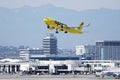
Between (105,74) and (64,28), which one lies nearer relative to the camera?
(64,28)

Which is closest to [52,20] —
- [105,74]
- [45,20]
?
[45,20]

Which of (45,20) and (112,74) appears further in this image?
(112,74)

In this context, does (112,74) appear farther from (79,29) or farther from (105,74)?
(79,29)

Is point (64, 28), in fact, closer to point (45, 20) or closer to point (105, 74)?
point (45, 20)

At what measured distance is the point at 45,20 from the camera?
319 feet

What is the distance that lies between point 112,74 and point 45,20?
81532 mm

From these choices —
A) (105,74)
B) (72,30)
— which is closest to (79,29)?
(72,30)

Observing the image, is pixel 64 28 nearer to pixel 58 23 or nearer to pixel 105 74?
pixel 58 23

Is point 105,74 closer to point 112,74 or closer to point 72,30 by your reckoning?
point 112,74

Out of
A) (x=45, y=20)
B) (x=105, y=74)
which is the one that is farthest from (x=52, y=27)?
(x=105, y=74)

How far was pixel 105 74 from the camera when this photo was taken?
176 metres

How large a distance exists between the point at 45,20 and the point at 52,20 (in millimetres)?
1410

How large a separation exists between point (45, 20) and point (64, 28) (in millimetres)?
3202

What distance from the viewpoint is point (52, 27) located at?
317ft
